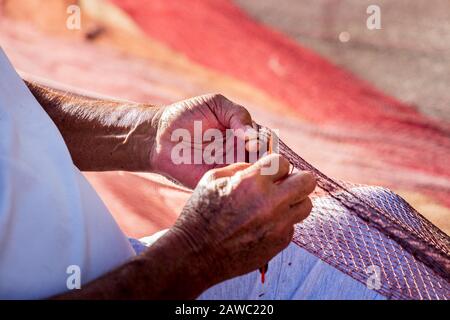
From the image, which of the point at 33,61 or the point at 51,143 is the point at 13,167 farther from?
the point at 33,61

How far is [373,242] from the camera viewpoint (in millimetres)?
1205

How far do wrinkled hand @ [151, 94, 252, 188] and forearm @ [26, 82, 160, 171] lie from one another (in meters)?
0.04

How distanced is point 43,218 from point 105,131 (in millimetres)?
391

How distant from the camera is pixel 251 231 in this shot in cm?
97

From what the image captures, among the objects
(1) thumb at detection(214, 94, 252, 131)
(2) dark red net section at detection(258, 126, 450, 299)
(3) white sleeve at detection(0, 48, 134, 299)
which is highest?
(1) thumb at detection(214, 94, 252, 131)

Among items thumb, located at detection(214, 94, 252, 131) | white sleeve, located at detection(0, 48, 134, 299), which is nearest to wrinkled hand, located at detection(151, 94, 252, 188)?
thumb, located at detection(214, 94, 252, 131)

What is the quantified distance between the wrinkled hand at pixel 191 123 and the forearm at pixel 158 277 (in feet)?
0.95

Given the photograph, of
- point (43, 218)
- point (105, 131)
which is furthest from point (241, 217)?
point (105, 131)

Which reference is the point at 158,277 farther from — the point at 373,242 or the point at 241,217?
the point at 373,242

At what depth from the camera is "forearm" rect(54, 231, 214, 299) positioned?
0.89 metres

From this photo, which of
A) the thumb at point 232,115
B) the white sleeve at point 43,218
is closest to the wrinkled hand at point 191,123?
the thumb at point 232,115

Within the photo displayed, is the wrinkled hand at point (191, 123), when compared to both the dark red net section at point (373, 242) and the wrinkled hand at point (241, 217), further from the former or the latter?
the wrinkled hand at point (241, 217)

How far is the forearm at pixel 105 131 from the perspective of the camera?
1303 mm

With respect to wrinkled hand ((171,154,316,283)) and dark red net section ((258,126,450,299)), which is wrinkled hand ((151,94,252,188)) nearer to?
dark red net section ((258,126,450,299))
